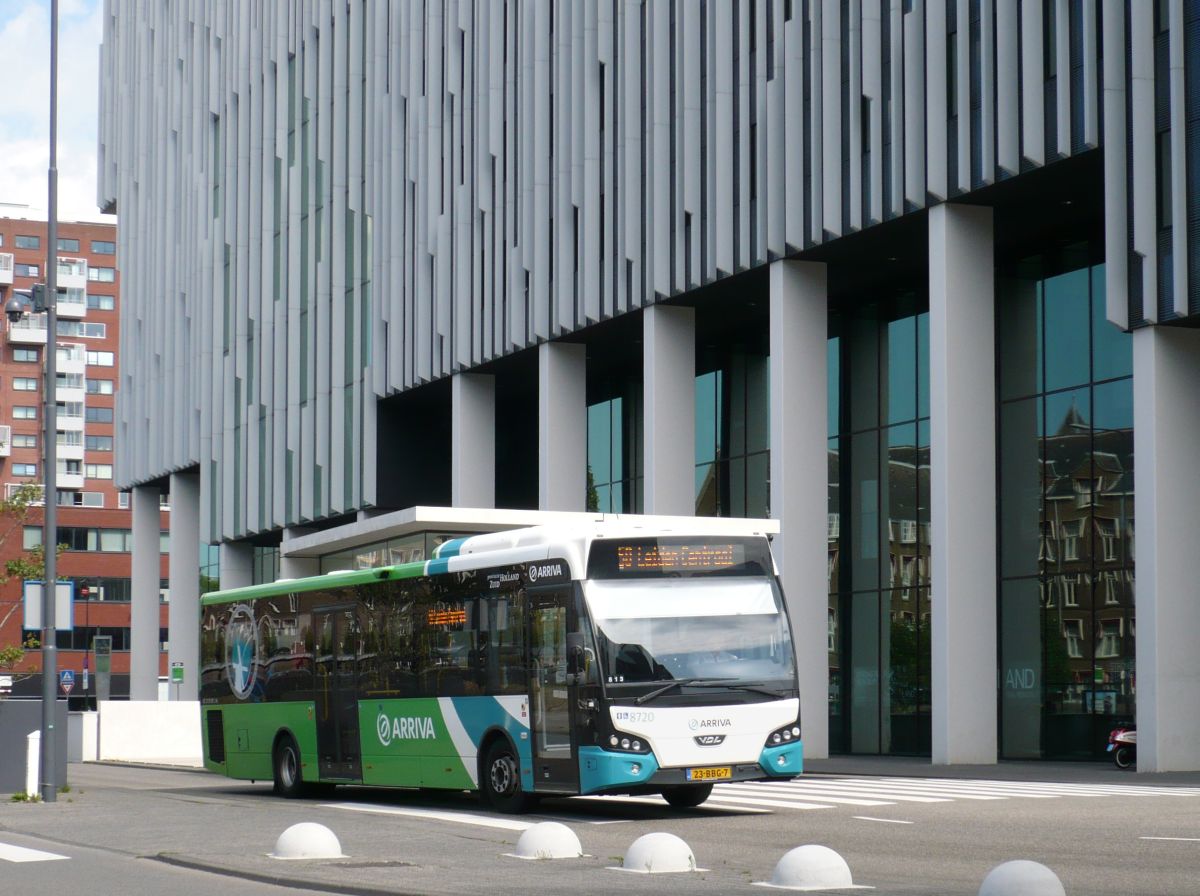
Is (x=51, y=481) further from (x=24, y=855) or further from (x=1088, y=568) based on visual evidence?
(x=1088, y=568)

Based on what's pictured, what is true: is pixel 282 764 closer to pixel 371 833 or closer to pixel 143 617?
pixel 371 833

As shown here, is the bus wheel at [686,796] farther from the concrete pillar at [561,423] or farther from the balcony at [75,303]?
the balcony at [75,303]

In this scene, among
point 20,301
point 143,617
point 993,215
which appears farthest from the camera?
point 143,617

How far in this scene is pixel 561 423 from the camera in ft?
131

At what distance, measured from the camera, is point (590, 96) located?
37781 mm

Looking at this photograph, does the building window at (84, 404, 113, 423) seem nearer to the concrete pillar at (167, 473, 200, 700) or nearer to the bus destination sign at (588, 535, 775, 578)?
the concrete pillar at (167, 473, 200, 700)

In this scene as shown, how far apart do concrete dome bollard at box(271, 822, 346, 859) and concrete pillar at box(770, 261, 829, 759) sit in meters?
18.2

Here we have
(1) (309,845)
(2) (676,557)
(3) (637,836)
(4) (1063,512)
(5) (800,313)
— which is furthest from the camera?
(5) (800,313)

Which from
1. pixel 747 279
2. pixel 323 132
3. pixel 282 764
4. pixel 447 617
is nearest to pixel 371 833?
pixel 447 617

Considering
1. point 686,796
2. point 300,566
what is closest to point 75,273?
point 300,566

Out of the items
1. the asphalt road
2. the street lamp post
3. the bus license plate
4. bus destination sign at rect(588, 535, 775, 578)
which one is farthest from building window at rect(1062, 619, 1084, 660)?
the street lamp post

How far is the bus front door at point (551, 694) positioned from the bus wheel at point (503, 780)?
1.42ft

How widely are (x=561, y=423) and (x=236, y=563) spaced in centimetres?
2108

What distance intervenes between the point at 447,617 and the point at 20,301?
9.79 m
